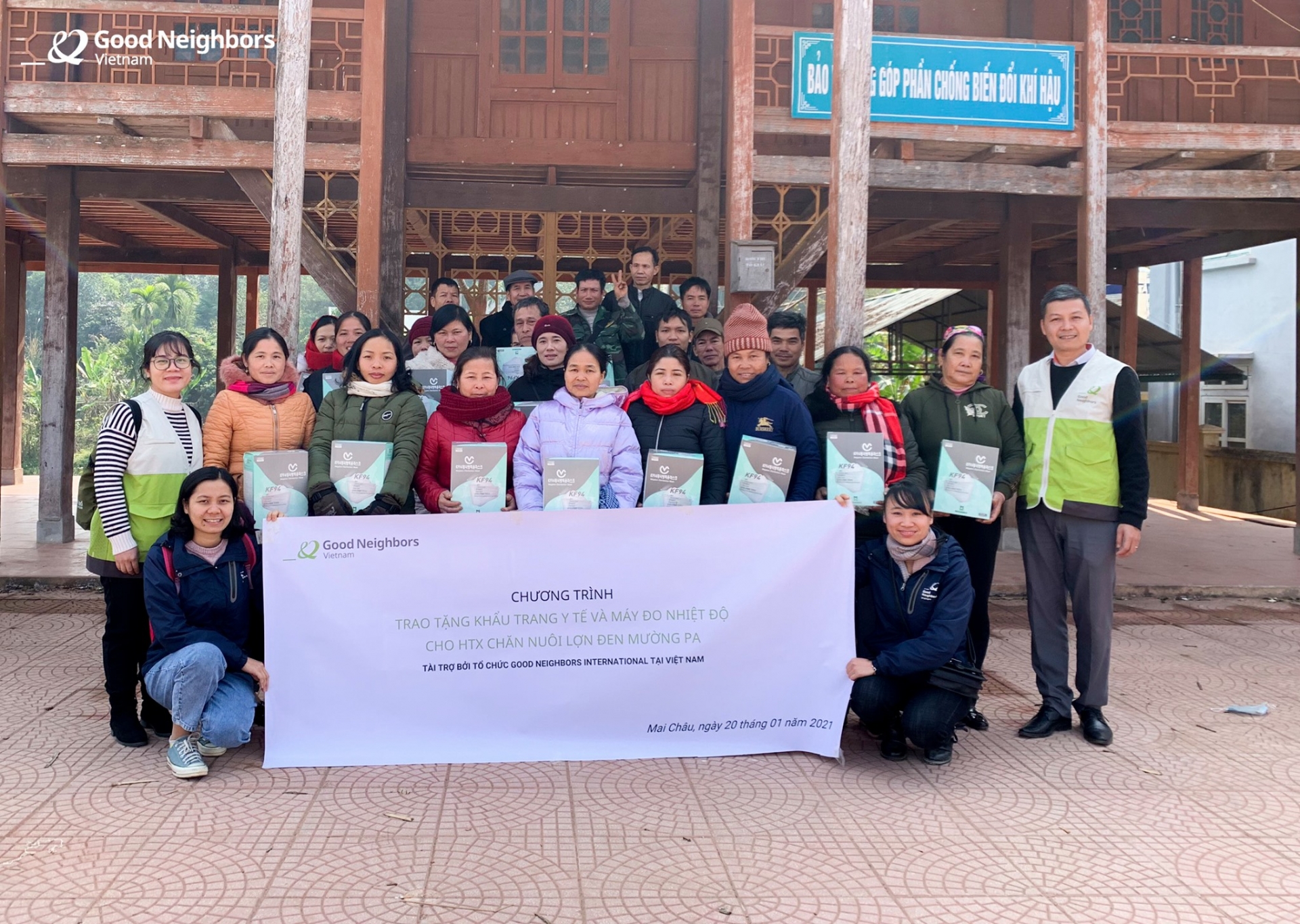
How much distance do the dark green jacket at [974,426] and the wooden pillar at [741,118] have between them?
100 inches

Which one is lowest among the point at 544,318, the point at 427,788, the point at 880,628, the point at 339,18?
the point at 427,788

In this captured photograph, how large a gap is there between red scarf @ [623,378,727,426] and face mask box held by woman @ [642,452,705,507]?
0.75 ft

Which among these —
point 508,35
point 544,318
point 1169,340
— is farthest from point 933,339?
point 544,318

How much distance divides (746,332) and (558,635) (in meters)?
1.47

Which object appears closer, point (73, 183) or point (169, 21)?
point (169, 21)

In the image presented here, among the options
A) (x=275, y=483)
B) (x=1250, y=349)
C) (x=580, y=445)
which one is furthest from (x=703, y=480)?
(x=1250, y=349)

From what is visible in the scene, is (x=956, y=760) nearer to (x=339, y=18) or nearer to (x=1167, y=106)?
(x=339, y=18)

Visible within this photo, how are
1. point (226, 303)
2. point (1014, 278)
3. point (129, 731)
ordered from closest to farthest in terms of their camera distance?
point (129, 731) → point (1014, 278) → point (226, 303)

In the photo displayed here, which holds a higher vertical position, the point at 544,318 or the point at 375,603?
the point at 544,318

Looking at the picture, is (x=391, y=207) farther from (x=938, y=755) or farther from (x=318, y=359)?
(x=938, y=755)

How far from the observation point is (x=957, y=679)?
3.49 m

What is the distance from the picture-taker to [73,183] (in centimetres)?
873

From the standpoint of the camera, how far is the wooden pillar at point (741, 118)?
6297 mm

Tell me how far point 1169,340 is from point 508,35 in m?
10.6
